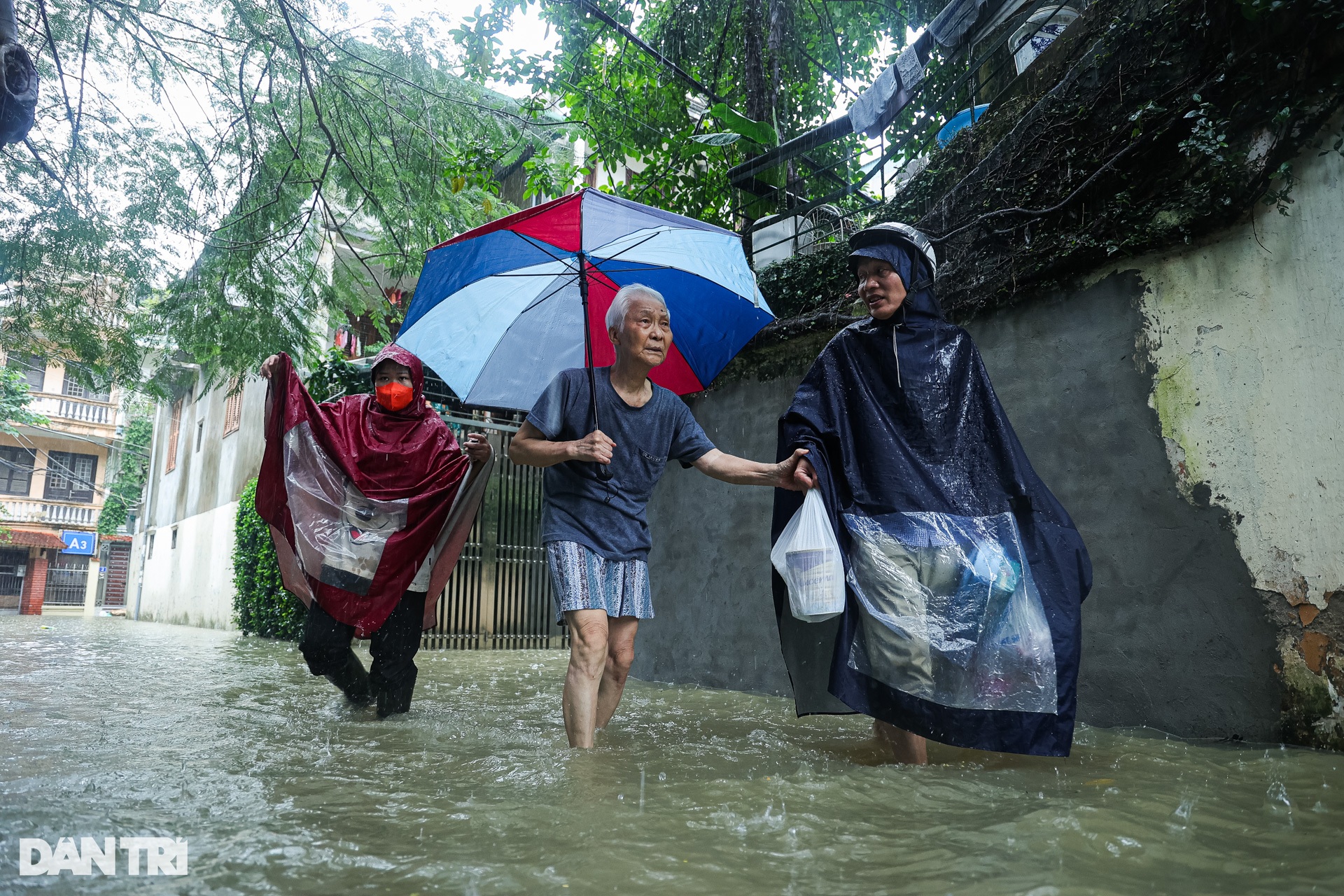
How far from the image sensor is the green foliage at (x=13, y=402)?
2173cm

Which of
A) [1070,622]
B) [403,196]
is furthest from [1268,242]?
[403,196]

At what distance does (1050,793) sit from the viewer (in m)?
2.29

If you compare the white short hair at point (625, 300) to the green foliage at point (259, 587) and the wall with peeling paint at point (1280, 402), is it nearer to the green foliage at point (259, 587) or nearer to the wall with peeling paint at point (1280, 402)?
the wall with peeling paint at point (1280, 402)

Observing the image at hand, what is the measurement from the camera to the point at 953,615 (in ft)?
9.33

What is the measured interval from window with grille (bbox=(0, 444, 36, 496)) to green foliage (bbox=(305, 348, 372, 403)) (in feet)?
88.9

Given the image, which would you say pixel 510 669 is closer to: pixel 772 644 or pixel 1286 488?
pixel 772 644

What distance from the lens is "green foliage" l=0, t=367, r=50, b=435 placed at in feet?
71.3

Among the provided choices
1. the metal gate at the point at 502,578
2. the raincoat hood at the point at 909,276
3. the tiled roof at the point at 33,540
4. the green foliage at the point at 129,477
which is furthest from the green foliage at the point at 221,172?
the tiled roof at the point at 33,540

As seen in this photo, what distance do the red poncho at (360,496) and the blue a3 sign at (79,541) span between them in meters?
34.5

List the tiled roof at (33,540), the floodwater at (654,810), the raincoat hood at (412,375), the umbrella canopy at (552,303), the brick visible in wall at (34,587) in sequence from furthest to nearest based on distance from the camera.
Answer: the brick visible in wall at (34,587) < the tiled roof at (33,540) < the raincoat hood at (412,375) < the umbrella canopy at (552,303) < the floodwater at (654,810)

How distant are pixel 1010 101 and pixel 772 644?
3311mm

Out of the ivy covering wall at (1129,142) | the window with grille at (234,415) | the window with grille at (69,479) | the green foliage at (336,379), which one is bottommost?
the ivy covering wall at (1129,142)

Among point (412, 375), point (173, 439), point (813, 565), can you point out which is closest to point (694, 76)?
point (412, 375)

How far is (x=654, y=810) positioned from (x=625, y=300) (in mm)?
1906
